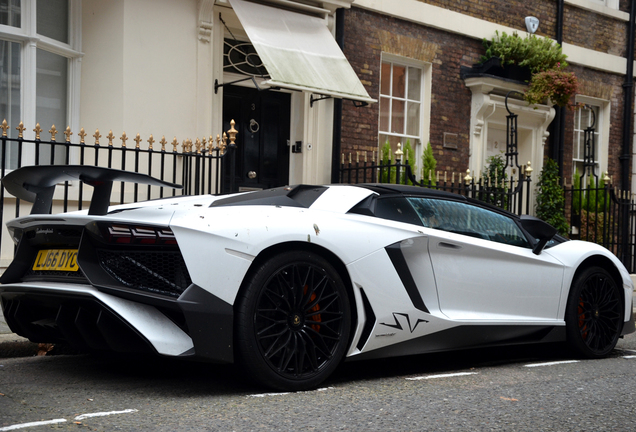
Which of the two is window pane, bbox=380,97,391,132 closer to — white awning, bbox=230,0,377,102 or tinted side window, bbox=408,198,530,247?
white awning, bbox=230,0,377,102

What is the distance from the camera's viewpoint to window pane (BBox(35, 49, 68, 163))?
881cm

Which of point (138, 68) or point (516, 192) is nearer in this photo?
point (138, 68)

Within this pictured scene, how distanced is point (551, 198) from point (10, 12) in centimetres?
955

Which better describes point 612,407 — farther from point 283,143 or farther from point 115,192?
point 283,143

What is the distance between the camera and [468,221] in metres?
5.23

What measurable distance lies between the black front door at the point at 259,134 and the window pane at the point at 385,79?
72.3 inches

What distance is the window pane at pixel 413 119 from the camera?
1236cm

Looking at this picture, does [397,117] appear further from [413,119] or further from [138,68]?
[138,68]

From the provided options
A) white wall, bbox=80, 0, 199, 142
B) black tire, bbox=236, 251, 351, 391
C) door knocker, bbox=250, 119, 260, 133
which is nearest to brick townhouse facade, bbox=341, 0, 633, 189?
door knocker, bbox=250, 119, 260, 133

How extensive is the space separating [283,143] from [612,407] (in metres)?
7.52

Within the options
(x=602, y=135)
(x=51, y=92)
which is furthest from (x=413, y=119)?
(x=51, y=92)

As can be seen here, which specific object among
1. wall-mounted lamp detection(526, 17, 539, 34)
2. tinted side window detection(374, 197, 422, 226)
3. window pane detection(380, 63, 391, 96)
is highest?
wall-mounted lamp detection(526, 17, 539, 34)

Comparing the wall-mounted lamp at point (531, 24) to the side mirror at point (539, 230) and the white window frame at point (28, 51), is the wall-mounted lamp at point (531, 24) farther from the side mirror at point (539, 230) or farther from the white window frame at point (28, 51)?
the side mirror at point (539, 230)

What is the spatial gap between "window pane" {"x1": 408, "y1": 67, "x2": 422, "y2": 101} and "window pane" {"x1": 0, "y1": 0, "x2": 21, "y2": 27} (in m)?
6.26
